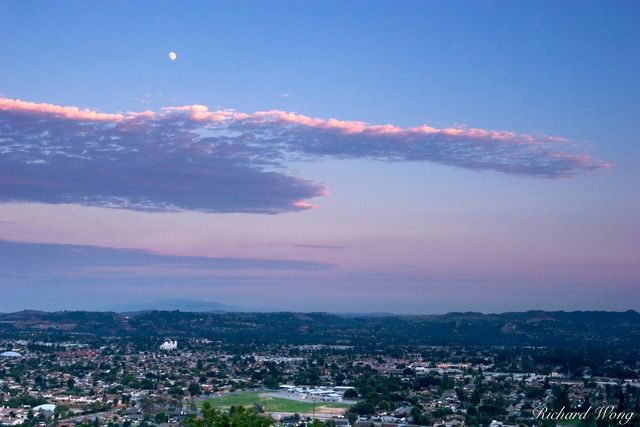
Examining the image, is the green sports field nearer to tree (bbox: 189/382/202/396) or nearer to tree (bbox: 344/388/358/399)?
tree (bbox: 189/382/202/396)

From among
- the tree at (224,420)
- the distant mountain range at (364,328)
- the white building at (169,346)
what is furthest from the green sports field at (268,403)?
the distant mountain range at (364,328)

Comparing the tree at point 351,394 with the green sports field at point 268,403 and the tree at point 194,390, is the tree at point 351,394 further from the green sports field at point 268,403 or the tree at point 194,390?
the tree at point 194,390

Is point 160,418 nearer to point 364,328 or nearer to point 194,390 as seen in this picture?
point 194,390

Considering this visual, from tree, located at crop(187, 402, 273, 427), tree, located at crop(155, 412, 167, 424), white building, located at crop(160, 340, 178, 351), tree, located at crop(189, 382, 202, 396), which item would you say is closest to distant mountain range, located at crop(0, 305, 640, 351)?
white building, located at crop(160, 340, 178, 351)

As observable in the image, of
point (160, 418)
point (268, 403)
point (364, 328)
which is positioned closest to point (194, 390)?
point (268, 403)

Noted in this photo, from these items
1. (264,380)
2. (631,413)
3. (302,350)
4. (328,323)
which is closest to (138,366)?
(264,380)

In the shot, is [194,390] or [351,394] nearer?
[351,394]
